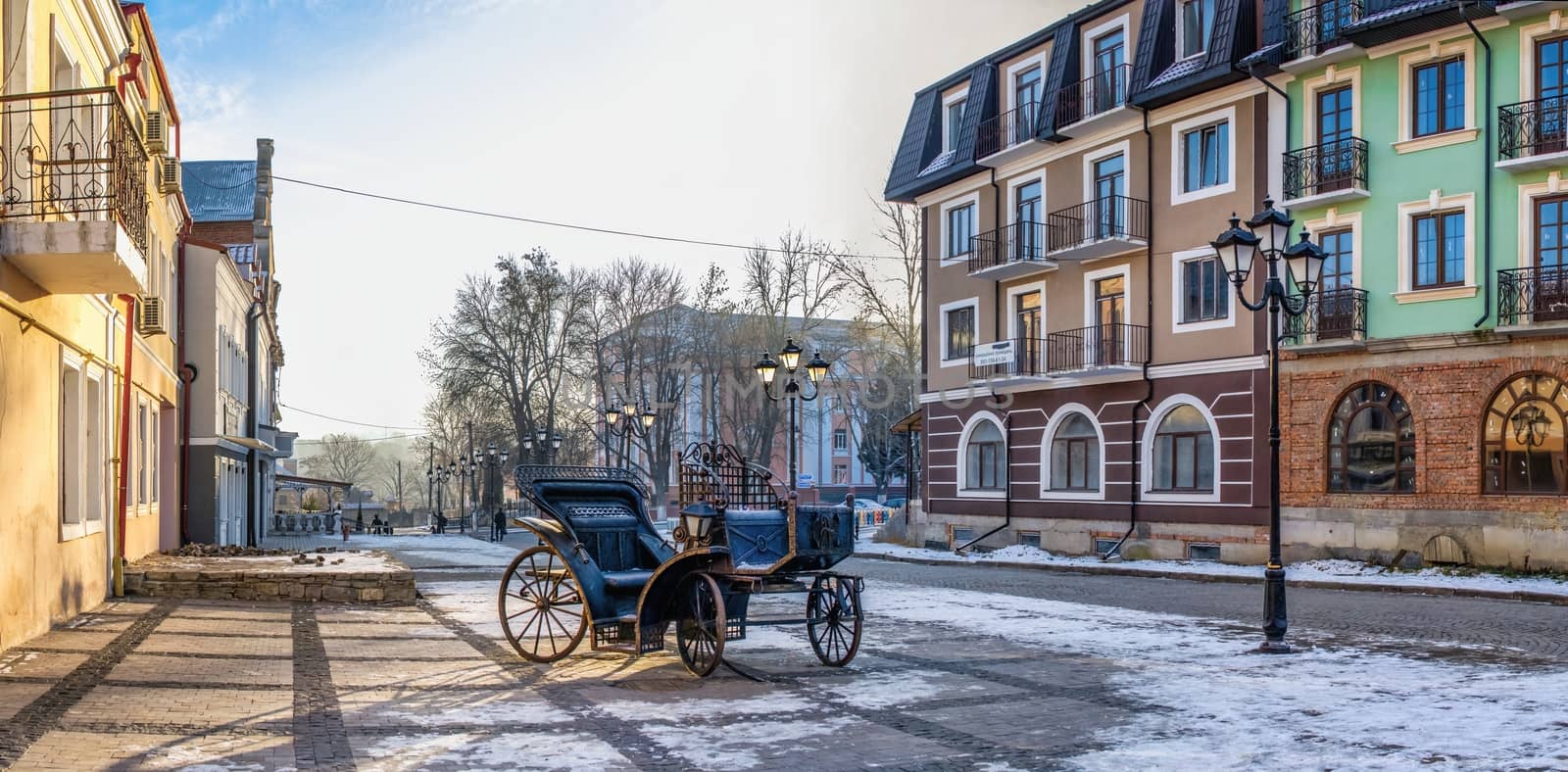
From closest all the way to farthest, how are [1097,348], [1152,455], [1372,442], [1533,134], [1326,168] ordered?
[1533,134]
[1372,442]
[1326,168]
[1152,455]
[1097,348]

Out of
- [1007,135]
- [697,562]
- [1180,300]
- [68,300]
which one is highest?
[1007,135]

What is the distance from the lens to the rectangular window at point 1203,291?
2567cm

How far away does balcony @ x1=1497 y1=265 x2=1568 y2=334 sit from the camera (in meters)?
20.5

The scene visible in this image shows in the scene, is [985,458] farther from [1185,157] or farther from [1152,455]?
[1185,157]

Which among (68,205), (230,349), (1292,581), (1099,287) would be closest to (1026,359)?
(1099,287)

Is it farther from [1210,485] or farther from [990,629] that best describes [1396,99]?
[990,629]

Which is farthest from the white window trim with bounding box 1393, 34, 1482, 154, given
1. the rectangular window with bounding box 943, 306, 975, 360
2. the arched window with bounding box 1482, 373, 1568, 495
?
the rectangular window with bounding box 943, 306, 975, 360

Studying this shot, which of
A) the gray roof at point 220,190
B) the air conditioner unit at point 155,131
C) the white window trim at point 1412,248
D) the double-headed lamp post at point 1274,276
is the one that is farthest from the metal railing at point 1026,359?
the gray roof at point 220,190

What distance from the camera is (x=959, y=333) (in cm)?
3312

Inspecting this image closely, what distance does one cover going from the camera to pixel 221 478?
2714cm

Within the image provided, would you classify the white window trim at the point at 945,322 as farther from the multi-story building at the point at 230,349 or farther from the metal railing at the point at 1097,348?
the multi-story building at the point at 230,349

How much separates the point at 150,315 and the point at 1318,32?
20282 millimetres

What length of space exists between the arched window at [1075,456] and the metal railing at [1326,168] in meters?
7.18

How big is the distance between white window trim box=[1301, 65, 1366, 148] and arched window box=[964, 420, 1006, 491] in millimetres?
10477
